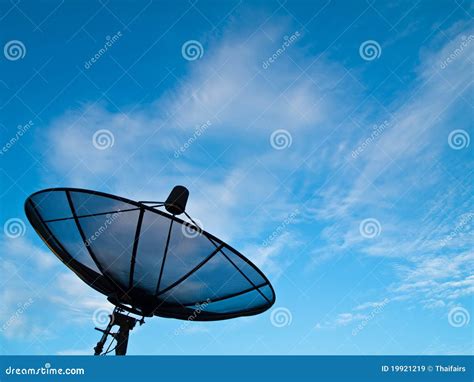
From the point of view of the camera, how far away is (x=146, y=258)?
11969 mm

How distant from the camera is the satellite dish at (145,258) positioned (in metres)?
10.7

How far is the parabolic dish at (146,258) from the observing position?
10789 millimetres

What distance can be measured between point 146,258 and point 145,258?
36mm

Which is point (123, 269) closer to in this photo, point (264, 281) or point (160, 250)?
point (160, 250)

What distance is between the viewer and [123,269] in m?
12.0

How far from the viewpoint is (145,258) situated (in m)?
11.9

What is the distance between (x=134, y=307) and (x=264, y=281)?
4.32 metres

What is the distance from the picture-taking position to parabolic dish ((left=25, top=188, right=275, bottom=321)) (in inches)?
425

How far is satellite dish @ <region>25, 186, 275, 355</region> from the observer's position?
10.7 meters

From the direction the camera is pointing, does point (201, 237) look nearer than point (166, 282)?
Yes
